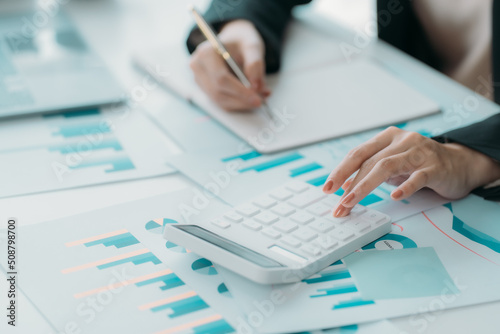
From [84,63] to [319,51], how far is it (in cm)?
42

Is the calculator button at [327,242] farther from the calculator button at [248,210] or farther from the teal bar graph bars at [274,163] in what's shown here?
the teal bar graph bars at [274,163]

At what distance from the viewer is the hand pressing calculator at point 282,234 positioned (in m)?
0.60

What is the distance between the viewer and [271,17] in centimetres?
118

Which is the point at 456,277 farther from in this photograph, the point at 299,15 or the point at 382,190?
the point at 299,15

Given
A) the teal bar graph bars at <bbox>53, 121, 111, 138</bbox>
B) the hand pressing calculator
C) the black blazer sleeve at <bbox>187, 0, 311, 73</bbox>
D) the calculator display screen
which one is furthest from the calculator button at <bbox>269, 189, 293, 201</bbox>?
the black blazer sleeve at <bbox>187, 0, 311, 73</bbox>

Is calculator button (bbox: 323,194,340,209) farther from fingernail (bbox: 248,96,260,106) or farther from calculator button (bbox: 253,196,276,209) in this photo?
fingernail (bbox: 248,96,260,106)

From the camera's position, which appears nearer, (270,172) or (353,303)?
(353,303)

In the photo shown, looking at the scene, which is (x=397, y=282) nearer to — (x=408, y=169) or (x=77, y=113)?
(x=408, y=169)

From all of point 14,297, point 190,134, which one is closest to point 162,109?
point 190,134

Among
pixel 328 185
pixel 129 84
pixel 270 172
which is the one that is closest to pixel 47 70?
pixel 129 84

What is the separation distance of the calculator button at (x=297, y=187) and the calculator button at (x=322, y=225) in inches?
2.6

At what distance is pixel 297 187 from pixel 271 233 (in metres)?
0.10

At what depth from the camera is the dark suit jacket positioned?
0.81m

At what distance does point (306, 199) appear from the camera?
72 centimetres
